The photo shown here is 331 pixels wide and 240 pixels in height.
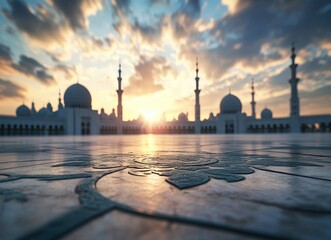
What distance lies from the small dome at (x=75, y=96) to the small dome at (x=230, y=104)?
102 ft

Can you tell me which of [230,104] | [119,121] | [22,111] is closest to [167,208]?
[119,121]

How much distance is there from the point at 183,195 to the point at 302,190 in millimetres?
822

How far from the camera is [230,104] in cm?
4669

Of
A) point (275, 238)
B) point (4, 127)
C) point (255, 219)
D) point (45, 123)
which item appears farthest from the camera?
point (45, 123)

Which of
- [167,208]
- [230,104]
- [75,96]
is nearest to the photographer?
[167,208]

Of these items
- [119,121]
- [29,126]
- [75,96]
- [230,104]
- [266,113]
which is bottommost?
[29,126]

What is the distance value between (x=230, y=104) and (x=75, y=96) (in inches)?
1333

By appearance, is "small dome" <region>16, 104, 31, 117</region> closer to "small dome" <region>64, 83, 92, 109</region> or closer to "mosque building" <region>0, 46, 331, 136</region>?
"mosque building" <region>0, 46, 331, 136</region>

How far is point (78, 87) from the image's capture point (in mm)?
40062

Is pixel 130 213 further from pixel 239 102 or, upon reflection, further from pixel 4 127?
pixel 239 102

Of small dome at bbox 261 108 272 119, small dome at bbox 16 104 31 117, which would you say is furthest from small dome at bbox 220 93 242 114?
small dome at bbox 16 104 31 117

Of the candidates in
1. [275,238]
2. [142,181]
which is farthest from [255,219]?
[142,181]

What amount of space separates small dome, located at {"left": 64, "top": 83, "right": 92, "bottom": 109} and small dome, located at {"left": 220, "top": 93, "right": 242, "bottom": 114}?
102 feet

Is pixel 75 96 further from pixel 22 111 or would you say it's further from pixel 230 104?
pixel 230 104
